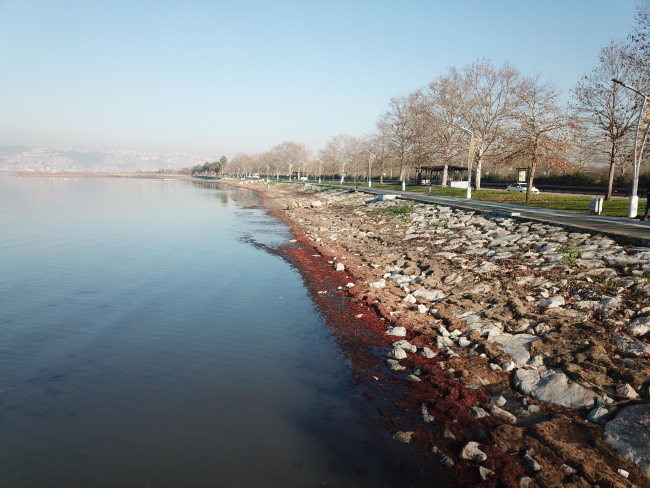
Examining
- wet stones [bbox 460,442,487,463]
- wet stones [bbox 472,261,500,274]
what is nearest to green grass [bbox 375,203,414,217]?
wet stones [bbox 472,261,500,274]

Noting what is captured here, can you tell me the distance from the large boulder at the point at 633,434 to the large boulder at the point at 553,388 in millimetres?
609

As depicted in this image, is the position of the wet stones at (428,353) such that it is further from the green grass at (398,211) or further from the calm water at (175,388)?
the green grass at (398,211)

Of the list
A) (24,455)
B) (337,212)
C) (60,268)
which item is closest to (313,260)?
(60,268)

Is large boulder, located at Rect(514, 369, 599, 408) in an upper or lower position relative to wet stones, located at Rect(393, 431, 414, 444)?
upper

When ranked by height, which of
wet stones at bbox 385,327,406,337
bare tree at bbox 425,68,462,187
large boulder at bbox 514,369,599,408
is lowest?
wet stones at bbox 385,327,406,337

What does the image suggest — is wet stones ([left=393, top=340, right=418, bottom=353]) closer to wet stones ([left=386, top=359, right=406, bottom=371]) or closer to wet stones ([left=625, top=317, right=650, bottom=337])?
wet stones ([left=386, top=359, right=406, bottom=371])

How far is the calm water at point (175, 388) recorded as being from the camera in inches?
238

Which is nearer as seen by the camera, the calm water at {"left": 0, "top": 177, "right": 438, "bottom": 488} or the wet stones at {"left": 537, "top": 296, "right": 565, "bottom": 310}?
the calm water at {"left": 0, "top": 177, "right": 438, "bottom": 488}

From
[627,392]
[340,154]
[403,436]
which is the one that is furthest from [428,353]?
[340,154]

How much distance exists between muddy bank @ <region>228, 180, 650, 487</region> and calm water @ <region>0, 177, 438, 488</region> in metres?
1.25

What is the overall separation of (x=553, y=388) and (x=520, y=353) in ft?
4.60

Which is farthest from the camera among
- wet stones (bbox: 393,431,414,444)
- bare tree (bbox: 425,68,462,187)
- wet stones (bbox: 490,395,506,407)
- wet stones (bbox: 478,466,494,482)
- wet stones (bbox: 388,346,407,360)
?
bare tree (bbox: 425,68,462,187)

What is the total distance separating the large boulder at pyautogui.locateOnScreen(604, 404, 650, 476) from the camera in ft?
18.2

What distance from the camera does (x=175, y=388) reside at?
27.0 feet
